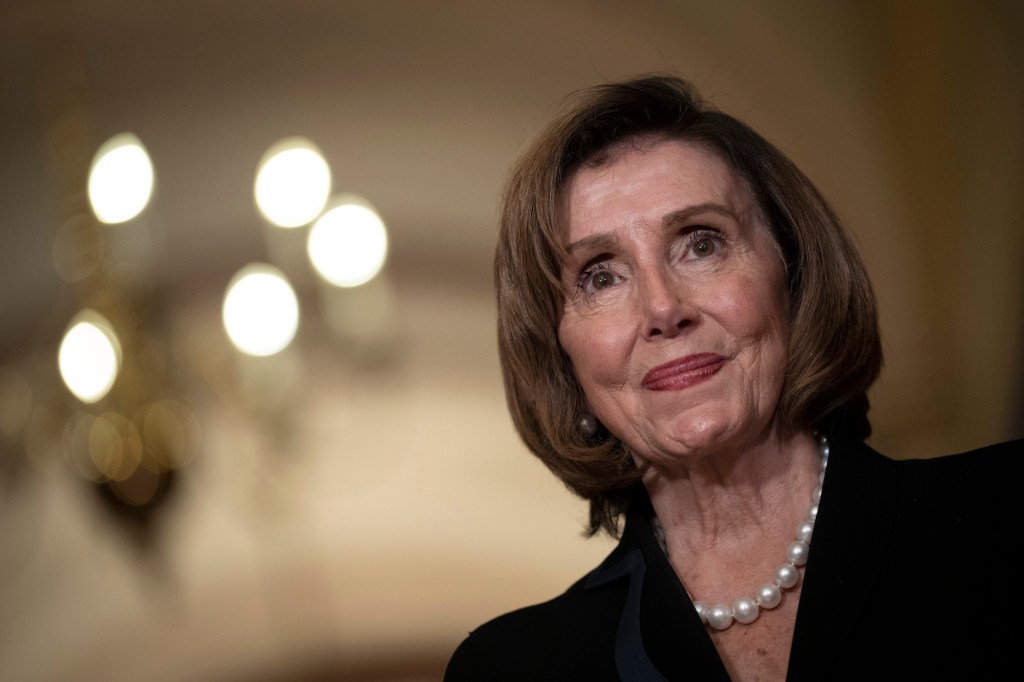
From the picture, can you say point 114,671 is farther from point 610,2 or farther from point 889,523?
point 889,523

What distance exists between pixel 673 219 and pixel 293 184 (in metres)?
2.40

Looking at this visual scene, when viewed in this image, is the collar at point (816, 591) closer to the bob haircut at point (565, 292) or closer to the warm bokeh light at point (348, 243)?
the bob haircut at point (565, 292)

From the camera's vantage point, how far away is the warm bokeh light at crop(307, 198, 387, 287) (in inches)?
161

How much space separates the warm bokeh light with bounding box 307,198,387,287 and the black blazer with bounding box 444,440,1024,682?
230 centimetres

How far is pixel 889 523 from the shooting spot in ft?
5.81

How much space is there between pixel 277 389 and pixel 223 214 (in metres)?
1.41

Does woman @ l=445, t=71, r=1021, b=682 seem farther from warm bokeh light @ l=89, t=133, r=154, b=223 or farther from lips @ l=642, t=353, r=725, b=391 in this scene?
warm bokeh light @ l=89, t=133, r=154, b=223

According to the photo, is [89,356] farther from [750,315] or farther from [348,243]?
[750,315]

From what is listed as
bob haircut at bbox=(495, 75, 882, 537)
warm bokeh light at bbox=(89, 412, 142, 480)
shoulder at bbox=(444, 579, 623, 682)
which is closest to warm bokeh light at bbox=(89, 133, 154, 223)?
warm bokeh light at bbox=(89, 412, 142, 480)

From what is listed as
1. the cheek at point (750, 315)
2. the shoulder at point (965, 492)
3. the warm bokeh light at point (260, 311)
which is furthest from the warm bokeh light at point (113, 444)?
the shoulder at point (965, 492)

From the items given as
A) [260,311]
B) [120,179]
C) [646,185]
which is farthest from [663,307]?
[120,179]

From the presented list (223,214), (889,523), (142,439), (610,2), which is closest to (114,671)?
(142,439)

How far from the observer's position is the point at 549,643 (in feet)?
6.68

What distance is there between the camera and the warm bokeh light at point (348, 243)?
4.08 m
